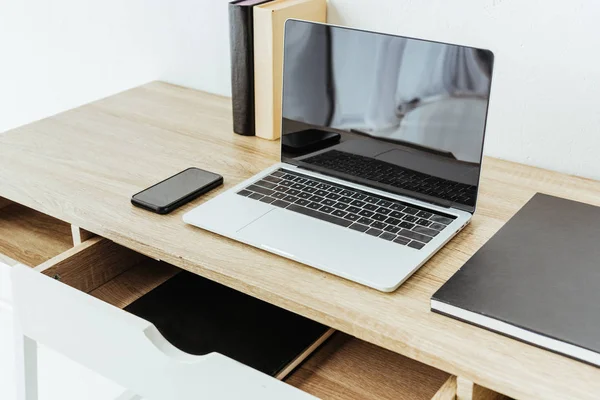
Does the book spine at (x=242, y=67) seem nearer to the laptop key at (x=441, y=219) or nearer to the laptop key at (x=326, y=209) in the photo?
the laptop key at (x=326, y=209)

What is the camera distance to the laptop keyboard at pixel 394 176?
1.02 metres

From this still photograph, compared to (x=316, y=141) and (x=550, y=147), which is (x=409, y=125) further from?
(x=550, y=147)

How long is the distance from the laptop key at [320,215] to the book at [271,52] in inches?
11.5

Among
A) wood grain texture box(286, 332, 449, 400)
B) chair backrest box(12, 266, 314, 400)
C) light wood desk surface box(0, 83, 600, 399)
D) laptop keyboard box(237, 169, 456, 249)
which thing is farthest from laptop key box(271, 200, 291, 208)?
chair backrest box(12, 266, 314, 400)

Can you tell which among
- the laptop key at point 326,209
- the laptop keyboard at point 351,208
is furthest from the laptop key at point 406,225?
the laptop key at point 326,209

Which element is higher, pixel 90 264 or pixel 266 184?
pixel 266 184

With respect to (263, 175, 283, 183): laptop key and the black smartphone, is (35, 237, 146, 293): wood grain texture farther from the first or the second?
(263, 175, 283, 183): laptop key

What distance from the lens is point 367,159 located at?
1.10m

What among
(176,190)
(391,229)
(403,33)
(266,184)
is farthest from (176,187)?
(403,33)

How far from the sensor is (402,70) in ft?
3.34

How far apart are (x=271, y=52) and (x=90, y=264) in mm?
454

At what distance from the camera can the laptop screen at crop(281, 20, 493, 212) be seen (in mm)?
981

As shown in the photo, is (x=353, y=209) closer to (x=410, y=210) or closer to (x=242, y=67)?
(x=410, y=210)

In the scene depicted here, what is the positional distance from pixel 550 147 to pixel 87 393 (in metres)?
1.09
